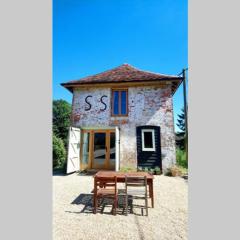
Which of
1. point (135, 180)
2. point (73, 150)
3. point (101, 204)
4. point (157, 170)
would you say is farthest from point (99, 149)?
point (135, 180)

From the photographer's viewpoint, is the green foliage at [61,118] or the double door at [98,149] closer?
the double door at [98,149]

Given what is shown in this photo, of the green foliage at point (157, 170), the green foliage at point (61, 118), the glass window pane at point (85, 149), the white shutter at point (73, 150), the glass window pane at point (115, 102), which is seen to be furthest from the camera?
the green foliage at point (61, 118)

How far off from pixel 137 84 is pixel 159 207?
8.15 m

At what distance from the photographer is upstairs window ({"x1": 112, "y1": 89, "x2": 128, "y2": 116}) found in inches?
492

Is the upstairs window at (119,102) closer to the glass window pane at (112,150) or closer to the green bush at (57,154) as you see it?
the glass window pane at (112,150)

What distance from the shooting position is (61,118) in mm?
32281

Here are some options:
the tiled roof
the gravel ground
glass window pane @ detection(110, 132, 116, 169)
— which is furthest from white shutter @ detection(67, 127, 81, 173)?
the gravel ground

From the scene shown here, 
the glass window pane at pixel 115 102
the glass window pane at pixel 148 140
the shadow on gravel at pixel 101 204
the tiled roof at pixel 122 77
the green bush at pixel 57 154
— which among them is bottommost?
the shadow on gravel at pixel 101 204

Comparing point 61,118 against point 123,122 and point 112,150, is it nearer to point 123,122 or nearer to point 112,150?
point 112,150

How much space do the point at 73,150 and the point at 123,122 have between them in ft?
11.3

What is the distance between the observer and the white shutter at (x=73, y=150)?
11.0 meters

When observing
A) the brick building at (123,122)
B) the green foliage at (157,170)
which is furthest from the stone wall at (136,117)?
the green foliage at (157,170)

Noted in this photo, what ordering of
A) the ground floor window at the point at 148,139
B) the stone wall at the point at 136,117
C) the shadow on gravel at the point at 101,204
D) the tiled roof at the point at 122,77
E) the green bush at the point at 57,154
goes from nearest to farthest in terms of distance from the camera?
the shadow on gravel at the point at 101,204, the stone wall at the point at 136,117, the ground floor window at the point at 148,139, the tiled roof at the point at 122,77, the green bush at the point at 57,154

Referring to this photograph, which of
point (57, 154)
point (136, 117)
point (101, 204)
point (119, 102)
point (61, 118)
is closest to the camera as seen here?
point (101, 204)
